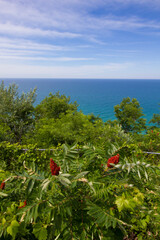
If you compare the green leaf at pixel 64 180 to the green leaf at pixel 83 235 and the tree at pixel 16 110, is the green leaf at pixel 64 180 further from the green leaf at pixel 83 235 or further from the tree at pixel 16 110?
the tree at pixel 16 110

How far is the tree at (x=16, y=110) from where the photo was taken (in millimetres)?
16359

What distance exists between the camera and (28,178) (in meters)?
2.16

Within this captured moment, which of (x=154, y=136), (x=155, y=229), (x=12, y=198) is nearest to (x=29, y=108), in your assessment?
(x=154, y=136)

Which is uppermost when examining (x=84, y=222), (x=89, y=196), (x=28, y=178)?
(x=28, y=178)

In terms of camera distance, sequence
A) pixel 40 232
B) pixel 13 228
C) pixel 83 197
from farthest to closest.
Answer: pixel 83 197 → pixel 40 232 → pixel 13 228

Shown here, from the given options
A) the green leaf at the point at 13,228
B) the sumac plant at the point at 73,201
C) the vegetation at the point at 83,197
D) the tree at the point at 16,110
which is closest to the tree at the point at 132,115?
the tree at the point at 16,110

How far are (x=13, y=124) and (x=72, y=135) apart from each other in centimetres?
870

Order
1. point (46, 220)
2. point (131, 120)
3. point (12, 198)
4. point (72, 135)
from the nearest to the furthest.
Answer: point (46, 220)
point (12, 198)
point (72, 135)
point (131, 120)

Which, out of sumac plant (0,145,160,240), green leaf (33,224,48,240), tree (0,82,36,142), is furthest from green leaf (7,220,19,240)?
tree (0,82,36,142)

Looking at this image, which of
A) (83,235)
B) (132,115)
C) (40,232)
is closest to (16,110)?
(40,232)

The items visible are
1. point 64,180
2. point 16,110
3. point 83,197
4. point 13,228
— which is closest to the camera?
point 64,180

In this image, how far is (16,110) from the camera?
16547mm

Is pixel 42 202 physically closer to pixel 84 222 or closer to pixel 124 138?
pixel 84 222

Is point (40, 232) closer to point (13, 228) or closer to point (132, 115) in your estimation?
point (13, 228)
